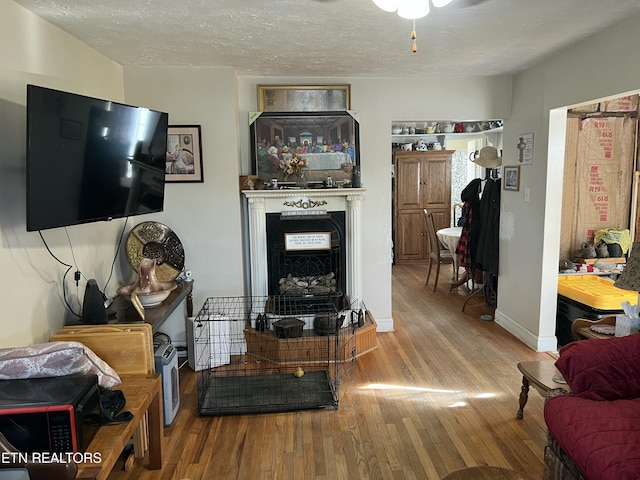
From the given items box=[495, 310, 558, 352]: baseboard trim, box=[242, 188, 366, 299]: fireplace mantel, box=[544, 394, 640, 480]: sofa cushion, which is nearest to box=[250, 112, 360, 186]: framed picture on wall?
box=[242, 188, 366, 299]: fireplace mantel

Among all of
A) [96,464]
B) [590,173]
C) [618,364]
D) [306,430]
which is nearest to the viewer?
[96,464]

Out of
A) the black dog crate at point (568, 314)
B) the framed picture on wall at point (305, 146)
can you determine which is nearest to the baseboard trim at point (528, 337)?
the black dog crate at point (568, 314)

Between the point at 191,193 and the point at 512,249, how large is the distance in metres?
2.84

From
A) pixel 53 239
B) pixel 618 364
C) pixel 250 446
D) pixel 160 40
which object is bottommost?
pixel 250 446

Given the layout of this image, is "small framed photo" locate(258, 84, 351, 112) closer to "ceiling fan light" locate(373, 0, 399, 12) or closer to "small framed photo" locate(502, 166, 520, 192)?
"small framed photo" locate(502, 166, 520, 192)

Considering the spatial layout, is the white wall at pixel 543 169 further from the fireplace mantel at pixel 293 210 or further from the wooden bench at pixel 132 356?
the wooden bench at pixel 132 356

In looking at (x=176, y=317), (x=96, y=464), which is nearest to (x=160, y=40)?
(x=176, y=317)

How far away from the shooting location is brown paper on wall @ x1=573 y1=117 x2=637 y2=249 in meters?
4.05

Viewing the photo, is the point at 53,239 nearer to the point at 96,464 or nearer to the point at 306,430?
the point at 96,464

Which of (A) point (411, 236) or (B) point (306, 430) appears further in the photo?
(A) point (411, 236)

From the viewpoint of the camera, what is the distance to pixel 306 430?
2.71 meters

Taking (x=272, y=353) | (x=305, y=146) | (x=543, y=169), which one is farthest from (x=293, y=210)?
(x=543, y=169)

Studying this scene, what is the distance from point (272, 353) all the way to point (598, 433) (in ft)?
7.93

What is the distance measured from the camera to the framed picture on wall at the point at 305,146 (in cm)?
395
